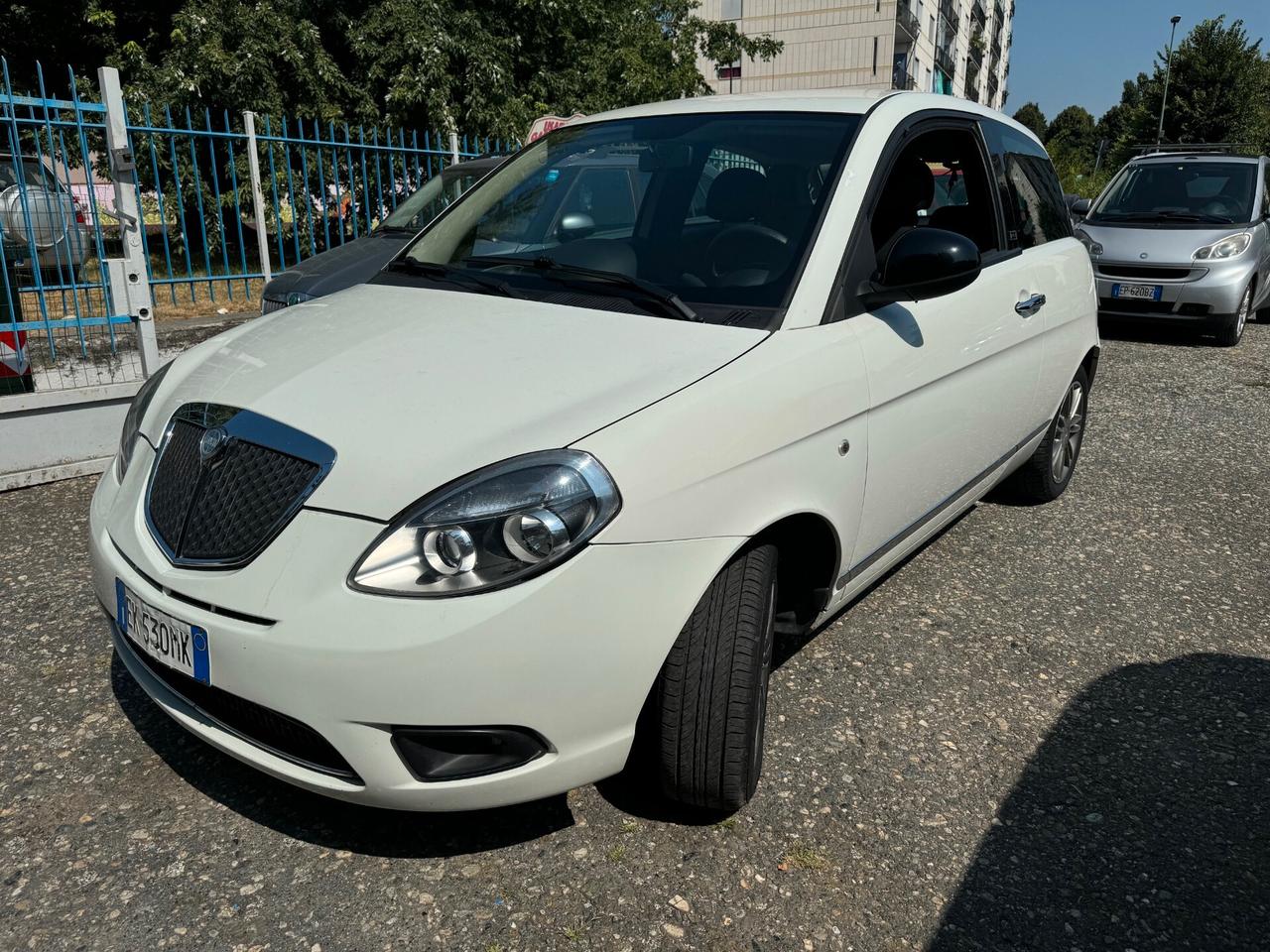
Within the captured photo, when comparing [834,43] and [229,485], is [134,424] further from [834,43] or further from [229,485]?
[834,43]

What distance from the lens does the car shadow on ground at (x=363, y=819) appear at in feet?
7.77

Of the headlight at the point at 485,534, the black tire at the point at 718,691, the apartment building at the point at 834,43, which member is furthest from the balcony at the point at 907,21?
the headlight at the point at 485,534

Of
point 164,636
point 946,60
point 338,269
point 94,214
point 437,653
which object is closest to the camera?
point 437,653

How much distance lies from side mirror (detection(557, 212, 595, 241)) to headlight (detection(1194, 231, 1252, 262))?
319 inches

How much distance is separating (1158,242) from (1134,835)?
853 cm

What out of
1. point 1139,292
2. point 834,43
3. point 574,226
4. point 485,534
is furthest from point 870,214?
point 834,43

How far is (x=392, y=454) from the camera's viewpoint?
201 cm

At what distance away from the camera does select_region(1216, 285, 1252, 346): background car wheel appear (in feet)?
30.7

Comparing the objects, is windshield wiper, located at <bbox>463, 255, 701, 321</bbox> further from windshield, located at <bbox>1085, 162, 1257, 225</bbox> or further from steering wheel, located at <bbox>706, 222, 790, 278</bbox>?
windshield, located at <bbox>1085, 162, 1257, 225</bbox>

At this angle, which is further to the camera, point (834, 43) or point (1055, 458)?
point (834, 43)

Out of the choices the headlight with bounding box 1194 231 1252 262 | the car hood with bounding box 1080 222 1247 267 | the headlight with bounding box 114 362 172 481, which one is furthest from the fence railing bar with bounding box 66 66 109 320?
the headlight with bounding box 1194 231 1252 262

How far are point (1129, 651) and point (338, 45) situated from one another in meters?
16.5

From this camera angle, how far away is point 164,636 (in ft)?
7.07

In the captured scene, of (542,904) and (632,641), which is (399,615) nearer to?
(632,641)
